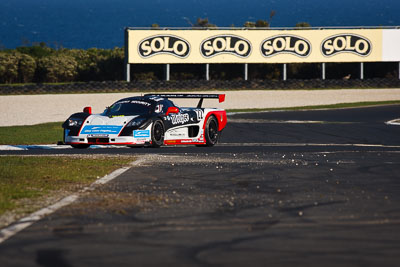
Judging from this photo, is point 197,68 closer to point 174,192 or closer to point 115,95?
point 115,95

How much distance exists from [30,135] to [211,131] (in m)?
6.94

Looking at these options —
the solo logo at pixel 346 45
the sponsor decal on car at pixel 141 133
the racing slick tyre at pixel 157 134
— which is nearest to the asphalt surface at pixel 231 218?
the sponsor decal on car at pixel 141 133

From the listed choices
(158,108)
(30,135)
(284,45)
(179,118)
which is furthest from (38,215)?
(284,45)

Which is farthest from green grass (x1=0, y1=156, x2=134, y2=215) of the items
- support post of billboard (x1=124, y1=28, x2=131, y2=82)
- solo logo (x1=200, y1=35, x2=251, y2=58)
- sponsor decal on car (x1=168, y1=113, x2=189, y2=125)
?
solo logo (x1=200, y1=35, x2=251, y2=58)

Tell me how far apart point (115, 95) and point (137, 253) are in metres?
46.4

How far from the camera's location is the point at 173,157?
16844 millimetres

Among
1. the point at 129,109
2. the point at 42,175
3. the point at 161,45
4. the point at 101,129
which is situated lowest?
the point at 42,175

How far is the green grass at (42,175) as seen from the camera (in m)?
10.5

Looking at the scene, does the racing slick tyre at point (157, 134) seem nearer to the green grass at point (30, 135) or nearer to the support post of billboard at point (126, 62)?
the green grass at point (30, 135)

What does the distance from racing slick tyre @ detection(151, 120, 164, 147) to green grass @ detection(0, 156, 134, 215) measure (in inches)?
109

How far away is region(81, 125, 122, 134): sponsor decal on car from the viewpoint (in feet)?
61.9

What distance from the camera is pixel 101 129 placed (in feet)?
62.1

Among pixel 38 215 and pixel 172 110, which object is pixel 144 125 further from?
pixel 38 215

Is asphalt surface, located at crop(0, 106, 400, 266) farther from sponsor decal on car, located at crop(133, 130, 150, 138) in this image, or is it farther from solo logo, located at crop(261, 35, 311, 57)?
solo logo, located at crop(261, 35, 311, 57)
